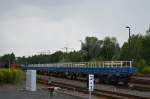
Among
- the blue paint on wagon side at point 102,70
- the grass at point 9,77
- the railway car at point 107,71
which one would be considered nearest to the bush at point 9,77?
the grass at point 9,77

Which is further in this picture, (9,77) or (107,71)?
(107,71)

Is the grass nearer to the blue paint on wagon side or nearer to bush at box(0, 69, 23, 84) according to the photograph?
bush at box(0, 69, 23, 84)

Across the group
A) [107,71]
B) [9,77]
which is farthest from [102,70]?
[9,77]

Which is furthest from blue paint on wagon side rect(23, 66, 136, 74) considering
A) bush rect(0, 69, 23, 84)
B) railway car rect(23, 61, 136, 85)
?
bush rect(0, 69, 23, 84)

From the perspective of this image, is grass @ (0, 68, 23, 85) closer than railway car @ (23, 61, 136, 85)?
Yes

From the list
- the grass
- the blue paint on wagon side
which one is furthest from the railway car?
the grass

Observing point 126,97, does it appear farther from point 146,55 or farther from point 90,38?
point 90,38

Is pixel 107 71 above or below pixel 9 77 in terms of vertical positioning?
→ above

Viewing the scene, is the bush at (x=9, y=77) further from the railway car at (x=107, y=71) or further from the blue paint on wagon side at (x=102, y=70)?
the railway car at (x=107, y=71)

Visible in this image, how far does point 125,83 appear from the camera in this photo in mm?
42375

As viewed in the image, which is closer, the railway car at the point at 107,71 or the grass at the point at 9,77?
the grass at the point at 9,77

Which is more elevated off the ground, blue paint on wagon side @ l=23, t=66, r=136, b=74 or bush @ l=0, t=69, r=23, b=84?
blue paint on wagon side @ l=23, t=66, r=136, b=74

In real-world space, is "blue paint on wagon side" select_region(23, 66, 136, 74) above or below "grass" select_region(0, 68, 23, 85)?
above

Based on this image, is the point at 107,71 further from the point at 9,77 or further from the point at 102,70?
the point at 9,77
